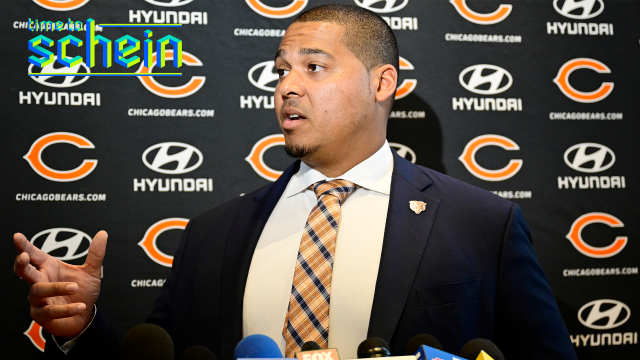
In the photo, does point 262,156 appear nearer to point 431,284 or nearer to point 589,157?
point 431,284

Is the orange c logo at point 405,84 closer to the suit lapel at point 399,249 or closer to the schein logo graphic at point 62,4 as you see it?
the suit lapel at point 399,249

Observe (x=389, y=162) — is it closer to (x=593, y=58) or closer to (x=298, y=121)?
(x=298, y=121)

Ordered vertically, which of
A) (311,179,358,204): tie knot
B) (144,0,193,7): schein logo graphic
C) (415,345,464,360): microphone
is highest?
(144,0,193,7): schein logo graphic

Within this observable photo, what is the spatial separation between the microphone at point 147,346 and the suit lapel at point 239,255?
638mm

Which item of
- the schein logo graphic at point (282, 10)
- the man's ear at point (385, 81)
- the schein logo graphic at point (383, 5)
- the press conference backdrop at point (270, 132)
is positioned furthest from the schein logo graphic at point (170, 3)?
→ the man's ear at point (385, 81)

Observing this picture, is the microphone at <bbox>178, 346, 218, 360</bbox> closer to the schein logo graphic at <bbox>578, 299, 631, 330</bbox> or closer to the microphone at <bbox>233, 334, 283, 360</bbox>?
the microphone at <bbox>233, 334, 283, 360</bbox>

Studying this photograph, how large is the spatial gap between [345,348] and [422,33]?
1585 millimetres

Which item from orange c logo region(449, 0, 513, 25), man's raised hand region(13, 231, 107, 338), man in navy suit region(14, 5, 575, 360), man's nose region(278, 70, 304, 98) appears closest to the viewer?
→ man's raised hand region(13, 231, 107, 338)

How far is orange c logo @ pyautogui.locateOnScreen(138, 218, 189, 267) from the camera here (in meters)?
2.17

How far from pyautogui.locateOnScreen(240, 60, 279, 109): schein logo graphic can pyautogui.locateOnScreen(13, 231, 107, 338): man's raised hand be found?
3.77 ft

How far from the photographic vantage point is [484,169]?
2.35 meters

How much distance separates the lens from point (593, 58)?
2.44 meters

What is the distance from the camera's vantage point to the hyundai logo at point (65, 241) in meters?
2.10

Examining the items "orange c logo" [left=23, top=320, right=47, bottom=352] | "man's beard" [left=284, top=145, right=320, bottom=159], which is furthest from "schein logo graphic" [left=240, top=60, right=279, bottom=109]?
"orange c logo" [left=23, top=320, right=47, bottom=352]
